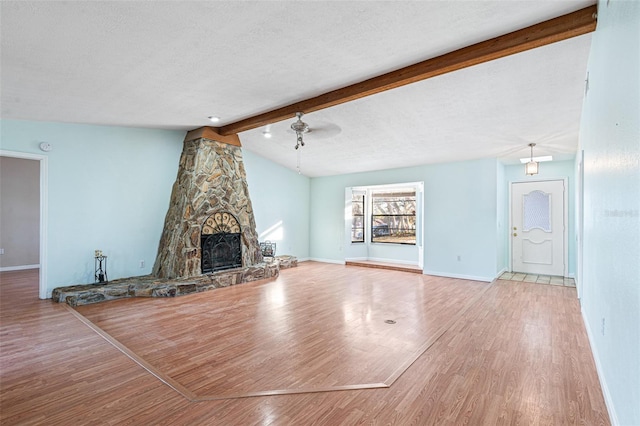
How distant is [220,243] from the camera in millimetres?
5957

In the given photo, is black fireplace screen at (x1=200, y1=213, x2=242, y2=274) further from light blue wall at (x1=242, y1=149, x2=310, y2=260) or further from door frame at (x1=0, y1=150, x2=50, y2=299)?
door frame at (x1=0, y1=150, x2=50, y2=299)

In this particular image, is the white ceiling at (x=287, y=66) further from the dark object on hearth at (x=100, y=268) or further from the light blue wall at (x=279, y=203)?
the light blue wall at (x=279, y=203)

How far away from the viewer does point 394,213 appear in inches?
338

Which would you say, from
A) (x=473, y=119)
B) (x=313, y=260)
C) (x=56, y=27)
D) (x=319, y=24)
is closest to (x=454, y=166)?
(x=473, y=119)

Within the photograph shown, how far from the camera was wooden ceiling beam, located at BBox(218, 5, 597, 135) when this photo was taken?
2.44 meters

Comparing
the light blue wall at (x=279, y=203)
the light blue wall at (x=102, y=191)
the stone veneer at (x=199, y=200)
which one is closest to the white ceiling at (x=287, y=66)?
the light blue wall at (x=102, y=191)

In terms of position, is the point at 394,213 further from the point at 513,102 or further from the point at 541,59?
the point at 541,59

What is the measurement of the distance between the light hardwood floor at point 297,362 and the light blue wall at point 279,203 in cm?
327

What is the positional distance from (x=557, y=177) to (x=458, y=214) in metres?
2.23

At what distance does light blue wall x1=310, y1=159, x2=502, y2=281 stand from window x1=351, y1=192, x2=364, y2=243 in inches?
37.2

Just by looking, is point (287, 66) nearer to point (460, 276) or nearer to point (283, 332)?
point (283, 332)

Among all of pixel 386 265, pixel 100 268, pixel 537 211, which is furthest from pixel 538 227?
pixel 100 268

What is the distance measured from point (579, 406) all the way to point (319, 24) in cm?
336

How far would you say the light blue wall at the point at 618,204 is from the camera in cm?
144
